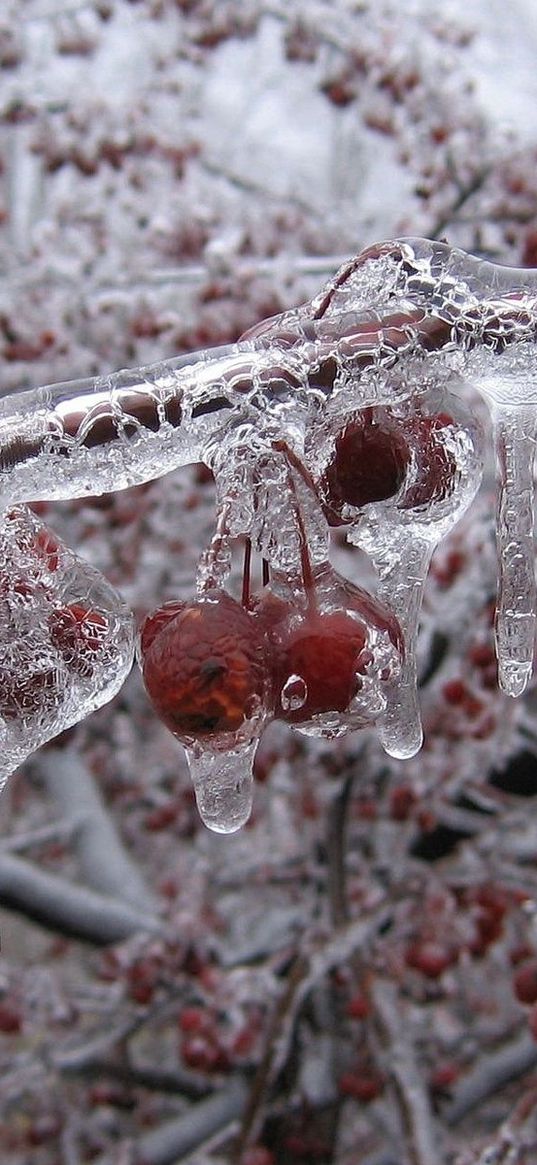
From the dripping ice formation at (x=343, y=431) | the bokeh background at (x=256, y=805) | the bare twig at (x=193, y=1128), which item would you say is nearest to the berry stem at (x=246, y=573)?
the dripping ice formation at (x=343, y=431)

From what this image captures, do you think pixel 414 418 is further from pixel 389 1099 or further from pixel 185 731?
pixel 389 1099

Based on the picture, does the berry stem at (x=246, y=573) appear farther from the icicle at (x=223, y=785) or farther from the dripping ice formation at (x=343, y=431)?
the icicle at (x=223, y=785)

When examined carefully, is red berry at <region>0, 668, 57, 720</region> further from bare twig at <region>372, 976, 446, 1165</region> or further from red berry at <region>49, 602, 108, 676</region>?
bare twig at <region>372, 976, 446, 1165</region>

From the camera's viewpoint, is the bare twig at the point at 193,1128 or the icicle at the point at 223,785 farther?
the bare twig at the point at 193,1128

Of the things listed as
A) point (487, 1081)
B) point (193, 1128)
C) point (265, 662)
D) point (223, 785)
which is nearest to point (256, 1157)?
point (193, 1128)

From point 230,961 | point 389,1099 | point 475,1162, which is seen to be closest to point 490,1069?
point 389,1099
